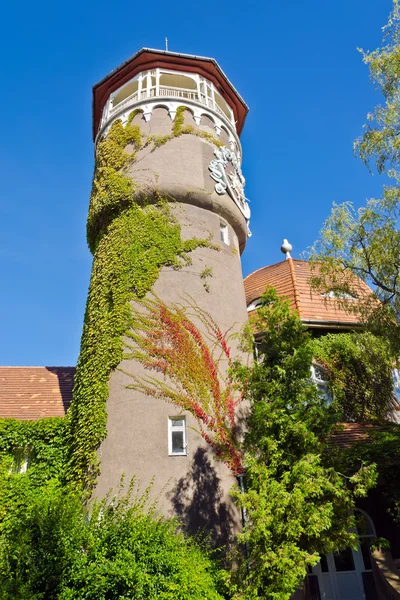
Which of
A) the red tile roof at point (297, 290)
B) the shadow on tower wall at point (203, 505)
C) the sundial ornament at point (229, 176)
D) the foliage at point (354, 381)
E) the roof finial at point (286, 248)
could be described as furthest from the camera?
the roof finial at point (286, 248)

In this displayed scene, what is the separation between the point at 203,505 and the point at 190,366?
3.63 m

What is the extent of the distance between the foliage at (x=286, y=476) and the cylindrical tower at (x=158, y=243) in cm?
285

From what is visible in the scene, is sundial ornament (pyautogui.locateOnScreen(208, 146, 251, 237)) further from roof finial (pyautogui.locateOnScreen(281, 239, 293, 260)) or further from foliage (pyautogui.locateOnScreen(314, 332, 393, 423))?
roof finial (pyautogui.locateOnScreen(281, 239, 293, 260))

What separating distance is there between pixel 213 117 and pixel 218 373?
11.2m

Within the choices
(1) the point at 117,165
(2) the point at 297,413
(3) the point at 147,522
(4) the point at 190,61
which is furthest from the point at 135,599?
(4) the point at 190,61

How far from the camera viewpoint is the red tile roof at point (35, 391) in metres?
15.9

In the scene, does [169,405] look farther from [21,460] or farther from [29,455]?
[21,460]

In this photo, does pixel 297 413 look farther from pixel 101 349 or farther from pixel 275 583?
pixel 101 349

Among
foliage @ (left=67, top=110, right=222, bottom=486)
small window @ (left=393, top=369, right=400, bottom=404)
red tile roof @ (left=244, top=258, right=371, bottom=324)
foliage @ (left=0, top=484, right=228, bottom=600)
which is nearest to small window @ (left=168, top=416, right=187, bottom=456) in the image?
foliage @ (left=67, top=110, right=222, bottom=486)

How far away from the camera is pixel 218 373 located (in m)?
13.6

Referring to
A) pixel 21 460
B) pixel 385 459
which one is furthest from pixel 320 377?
pixel 21 460

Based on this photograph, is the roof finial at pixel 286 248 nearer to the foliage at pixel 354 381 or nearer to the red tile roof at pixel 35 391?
the foliage at pixel 354 381

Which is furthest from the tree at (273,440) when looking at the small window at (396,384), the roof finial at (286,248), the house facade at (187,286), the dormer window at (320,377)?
the roof finial at (286,248)

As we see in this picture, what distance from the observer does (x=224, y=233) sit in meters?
17.3
